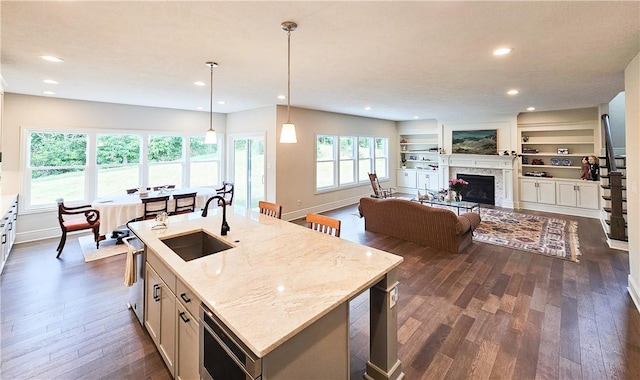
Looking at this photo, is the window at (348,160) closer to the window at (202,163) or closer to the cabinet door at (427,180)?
the cabinet door at (427,180)

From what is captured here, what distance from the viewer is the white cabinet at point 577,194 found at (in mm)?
6566

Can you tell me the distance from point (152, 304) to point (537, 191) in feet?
28.6

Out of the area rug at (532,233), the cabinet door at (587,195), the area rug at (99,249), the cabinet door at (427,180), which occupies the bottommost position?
the area rug at (99,249)

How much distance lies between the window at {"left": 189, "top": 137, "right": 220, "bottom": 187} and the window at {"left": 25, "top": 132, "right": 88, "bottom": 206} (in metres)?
2.10

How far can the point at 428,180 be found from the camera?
31.8ft

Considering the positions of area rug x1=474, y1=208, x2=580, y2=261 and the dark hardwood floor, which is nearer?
the dark hardwood floor

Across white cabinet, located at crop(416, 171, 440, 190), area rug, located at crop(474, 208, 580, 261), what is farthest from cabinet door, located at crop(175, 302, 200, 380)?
white cabinet, located at crop(416, 171, 440, 190)

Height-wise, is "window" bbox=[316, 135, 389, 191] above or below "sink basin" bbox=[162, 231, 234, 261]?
above

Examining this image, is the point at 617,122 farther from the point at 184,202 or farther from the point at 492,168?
the point at 184,202

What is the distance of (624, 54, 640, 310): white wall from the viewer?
292 centimetres

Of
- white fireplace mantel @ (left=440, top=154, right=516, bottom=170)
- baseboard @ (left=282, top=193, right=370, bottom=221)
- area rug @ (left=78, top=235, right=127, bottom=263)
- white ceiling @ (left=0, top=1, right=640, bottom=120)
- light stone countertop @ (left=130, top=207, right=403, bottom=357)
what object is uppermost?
white ceiling @ (left=0, top=1, right=640, bottom=120)

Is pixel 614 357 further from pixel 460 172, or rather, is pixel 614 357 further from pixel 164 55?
pixel 460 172

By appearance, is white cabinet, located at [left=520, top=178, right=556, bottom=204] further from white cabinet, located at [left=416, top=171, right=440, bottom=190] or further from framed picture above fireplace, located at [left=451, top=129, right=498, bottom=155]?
white cabinet, located at [left=416, top=171, right=440, bottom=190]

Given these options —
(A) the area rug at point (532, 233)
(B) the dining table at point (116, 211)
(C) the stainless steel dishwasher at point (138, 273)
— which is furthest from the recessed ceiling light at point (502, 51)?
(B) the dining table at point (116, 211)
